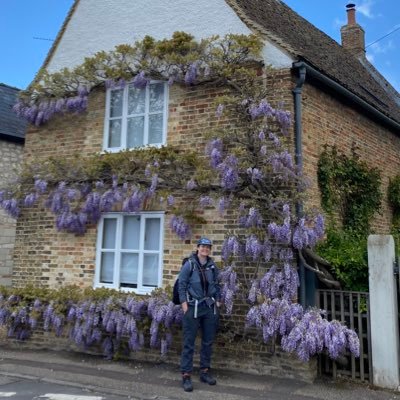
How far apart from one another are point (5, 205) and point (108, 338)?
11.5 feet

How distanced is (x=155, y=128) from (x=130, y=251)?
7.58ft

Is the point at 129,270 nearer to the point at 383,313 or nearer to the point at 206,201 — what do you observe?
the point at 206,201

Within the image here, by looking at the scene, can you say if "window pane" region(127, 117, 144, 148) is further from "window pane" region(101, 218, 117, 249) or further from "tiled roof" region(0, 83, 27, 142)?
"tiled roof" region(0, 83, 27, 142)

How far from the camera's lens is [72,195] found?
888 centimetres

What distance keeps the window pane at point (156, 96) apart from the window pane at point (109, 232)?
2228 millimetres

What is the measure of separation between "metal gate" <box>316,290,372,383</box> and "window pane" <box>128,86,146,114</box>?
474cm

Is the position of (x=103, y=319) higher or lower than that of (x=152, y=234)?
lower

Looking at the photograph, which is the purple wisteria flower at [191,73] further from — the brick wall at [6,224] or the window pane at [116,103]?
the brick wall at [6,224]

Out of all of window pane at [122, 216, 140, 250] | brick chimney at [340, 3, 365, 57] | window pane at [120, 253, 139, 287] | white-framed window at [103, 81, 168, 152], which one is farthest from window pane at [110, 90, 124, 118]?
brick chimney at [340, 3, 365, 57]

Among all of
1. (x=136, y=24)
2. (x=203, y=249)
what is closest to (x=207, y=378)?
(x=203, y=249)

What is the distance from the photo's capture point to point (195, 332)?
6.54 meters

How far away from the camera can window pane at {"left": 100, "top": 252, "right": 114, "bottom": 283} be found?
8852 mm

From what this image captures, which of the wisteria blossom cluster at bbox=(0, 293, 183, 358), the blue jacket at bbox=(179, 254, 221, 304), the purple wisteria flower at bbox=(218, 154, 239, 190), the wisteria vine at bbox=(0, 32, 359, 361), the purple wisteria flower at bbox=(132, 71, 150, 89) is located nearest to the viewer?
the blue jacket at bbox=(179, 254, 221, 304)

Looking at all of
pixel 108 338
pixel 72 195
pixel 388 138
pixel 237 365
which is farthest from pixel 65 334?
pixel 388 138
